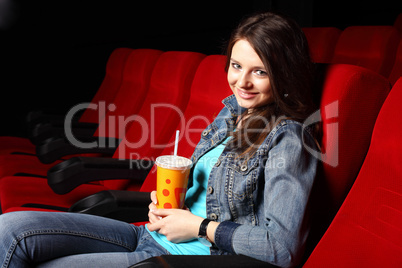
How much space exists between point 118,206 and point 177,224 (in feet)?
1.25

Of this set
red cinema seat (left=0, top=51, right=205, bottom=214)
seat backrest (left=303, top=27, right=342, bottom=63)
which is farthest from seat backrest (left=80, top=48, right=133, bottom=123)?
seat backrest (left=303, top=27, right=342, bottom=63)

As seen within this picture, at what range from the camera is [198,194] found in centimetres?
107

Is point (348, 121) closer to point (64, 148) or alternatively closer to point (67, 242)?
point (67, 242)

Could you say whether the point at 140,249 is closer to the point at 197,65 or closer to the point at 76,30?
the point at 197,65

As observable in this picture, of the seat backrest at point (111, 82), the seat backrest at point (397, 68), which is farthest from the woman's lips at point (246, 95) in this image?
the seat backrest at point (111, 82)

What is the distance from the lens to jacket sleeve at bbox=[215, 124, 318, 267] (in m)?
0.79

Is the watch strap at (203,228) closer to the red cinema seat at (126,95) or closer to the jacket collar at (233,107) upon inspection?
the jacket collar at (233,107)

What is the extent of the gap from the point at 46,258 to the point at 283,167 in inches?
23.3

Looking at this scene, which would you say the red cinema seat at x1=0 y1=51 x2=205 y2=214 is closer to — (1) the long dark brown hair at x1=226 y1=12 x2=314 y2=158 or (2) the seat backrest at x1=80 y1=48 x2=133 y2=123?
(2) the seat backrest at x1=80 y1=48 x2=133 y2=123

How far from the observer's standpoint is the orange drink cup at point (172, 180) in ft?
3.05

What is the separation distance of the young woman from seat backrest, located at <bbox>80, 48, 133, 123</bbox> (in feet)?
5.65

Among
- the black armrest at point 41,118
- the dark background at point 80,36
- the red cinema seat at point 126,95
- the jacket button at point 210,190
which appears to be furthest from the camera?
the dark background at point 80,36

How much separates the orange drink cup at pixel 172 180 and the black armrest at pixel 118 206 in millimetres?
307

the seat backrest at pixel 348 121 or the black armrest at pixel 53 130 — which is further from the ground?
the seat backrest at pixel 348 121
